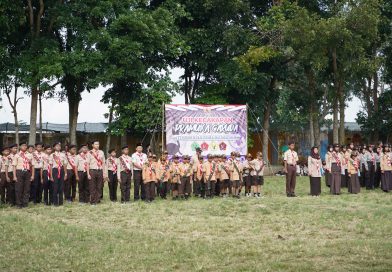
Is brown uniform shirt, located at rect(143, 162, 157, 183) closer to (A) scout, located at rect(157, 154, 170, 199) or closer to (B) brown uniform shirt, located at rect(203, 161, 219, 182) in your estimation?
(A) scout, located at rect(157, 154, 170, 199)

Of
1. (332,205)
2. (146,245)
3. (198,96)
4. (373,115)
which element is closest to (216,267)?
(146,245)

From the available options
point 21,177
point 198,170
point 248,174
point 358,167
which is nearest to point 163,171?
point 198,170

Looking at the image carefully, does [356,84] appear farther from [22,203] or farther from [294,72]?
[22,203]

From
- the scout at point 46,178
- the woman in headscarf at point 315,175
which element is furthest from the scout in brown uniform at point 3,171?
the woman in headscarf at point 315,175

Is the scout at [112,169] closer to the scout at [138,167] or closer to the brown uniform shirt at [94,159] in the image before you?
the scout at [138,167]

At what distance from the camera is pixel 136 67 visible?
28375 mm

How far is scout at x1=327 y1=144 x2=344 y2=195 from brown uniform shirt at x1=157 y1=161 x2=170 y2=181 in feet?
18.7

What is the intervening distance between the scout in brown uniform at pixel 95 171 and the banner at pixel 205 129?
4664 millimetres

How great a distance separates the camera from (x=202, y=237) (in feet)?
36.2

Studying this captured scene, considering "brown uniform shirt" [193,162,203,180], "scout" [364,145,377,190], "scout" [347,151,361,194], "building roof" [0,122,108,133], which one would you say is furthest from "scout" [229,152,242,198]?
"building roof" [0,122,108,133]

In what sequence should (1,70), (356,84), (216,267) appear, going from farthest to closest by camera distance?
(356,84)
(1,70)
(216,267)

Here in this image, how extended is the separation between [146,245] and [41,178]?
9071 mm

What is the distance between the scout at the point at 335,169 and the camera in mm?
20797

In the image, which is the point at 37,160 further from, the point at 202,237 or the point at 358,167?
the point at 358,167
